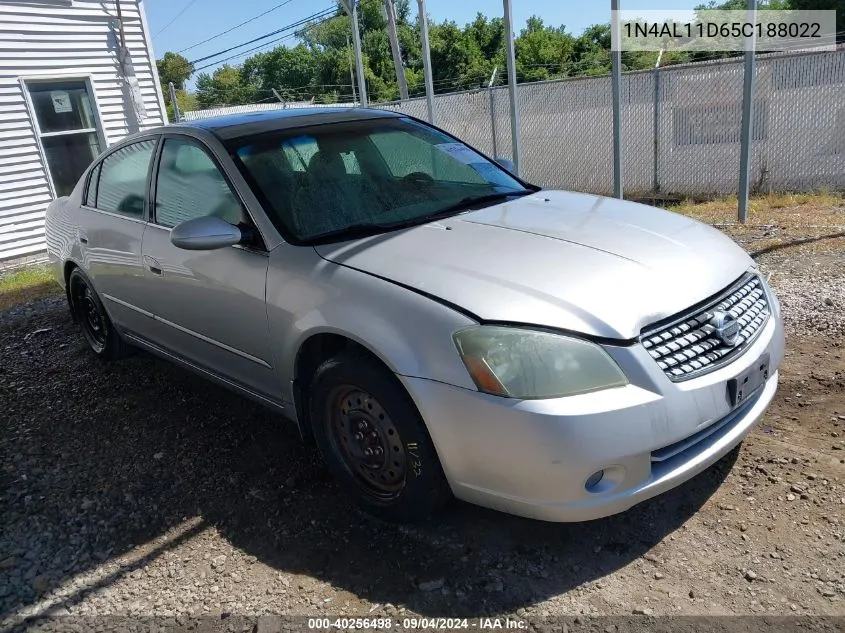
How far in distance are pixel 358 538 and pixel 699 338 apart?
1575mm

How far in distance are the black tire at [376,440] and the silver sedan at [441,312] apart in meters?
0.01

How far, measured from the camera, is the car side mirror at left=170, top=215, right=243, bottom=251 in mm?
3102

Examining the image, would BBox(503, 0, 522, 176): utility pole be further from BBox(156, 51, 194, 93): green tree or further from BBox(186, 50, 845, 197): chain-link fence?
BBox(156, 51, 194, 93): green tree

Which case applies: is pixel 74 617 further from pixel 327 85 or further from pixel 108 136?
pixel 327 85

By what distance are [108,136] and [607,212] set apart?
9.96 m

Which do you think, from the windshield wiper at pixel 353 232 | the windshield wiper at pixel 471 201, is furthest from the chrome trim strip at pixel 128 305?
the windshield wiper at pixel 471 201

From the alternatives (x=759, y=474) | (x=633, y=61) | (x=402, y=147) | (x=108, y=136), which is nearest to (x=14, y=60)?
(x=108, y=136)

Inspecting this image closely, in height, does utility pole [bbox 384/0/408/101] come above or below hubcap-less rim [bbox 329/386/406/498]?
above

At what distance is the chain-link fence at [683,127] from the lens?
935cm

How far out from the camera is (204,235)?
3.11 metres

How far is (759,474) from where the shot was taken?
2.98 meters

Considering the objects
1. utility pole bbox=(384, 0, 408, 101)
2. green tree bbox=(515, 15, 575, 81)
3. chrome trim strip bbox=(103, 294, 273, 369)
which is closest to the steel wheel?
chrome trim strip bbox=(103, 294, 273, 369)

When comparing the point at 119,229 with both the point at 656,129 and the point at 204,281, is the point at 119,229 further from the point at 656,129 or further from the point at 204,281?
the point at 656,129

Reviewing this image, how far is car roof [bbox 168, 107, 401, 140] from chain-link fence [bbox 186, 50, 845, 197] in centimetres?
745
